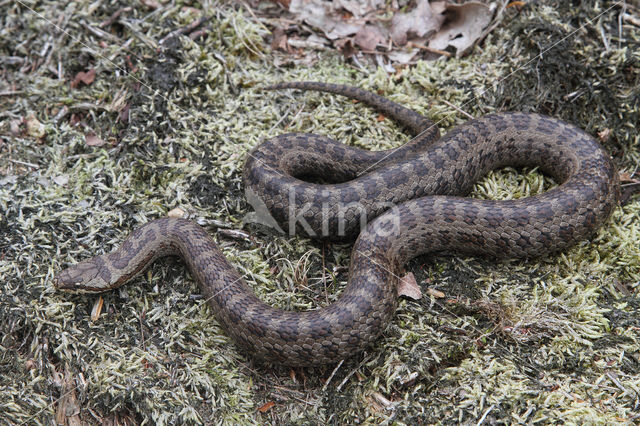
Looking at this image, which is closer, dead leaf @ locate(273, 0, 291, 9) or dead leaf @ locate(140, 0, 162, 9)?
dead leaf @ locate(140, 0, 162, 9)

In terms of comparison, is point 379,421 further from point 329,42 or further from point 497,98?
point 329,42

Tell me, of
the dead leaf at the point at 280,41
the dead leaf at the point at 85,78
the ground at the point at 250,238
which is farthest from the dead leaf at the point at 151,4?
the dead leaf at the point at 280,41

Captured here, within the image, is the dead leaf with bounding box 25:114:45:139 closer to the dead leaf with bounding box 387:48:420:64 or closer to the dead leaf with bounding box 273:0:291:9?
the dead leaf with bounding box 273:0:291:9

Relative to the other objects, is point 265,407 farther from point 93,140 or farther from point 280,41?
point 280,41

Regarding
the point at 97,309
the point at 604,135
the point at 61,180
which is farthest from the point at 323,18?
the point at 97,309

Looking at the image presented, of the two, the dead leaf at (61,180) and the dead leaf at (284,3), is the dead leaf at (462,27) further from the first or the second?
the dead leaf at (61,180)

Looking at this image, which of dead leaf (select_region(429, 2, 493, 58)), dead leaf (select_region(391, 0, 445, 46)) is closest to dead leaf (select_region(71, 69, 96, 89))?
dead leaf (select_region(391, 0, 445, 46))

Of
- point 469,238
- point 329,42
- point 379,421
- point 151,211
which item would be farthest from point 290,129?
point 379,421
